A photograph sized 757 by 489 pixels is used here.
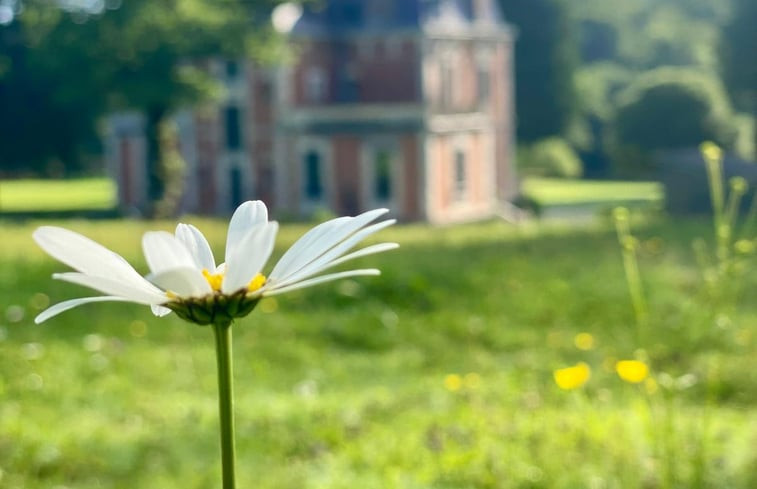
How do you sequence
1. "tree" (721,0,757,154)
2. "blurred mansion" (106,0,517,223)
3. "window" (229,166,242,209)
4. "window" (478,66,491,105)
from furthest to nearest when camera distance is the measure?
"window" (478,66,491,105) < "window" (229,166,242,209) < "blurred mansion" (106,0,517,223) < "tree" (721,0,757,154)

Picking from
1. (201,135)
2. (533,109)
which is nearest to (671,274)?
(201,135)

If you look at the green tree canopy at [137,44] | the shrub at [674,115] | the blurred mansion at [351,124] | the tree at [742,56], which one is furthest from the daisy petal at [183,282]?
the tree at [742,56]

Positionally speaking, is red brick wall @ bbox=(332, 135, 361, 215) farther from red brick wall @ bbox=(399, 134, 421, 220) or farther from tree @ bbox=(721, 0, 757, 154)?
tree @ bbox=(721, 0, 757, 154)

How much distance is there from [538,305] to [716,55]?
47.4 feet

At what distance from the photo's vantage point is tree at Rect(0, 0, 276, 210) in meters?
17.0

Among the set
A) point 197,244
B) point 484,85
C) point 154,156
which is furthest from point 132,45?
point 197,244

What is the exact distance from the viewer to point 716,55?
68.2 feet

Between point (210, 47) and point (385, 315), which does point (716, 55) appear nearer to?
point (210, 47)

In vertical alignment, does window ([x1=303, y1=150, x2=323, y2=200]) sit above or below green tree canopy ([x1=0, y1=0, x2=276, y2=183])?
below

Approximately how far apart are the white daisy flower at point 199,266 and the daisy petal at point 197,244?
6 centimetres

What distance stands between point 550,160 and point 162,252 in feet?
90.1

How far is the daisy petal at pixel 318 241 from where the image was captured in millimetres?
695

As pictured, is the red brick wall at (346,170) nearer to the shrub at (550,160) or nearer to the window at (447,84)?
the window at (447,84)

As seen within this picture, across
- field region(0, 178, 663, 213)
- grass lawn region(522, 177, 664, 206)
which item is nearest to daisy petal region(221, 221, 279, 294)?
field region(0, 178, 663, 213)
